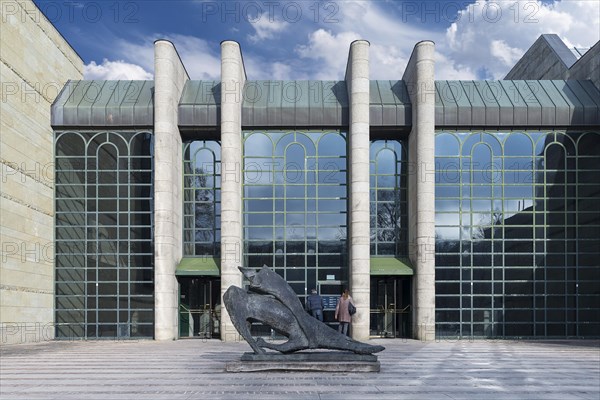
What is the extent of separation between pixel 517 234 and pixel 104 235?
61.5ft

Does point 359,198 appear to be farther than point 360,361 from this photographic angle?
Yes

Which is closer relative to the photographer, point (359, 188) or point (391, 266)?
point (359, 188)

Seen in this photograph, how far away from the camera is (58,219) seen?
2641 cm

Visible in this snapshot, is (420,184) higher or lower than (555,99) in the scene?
lower

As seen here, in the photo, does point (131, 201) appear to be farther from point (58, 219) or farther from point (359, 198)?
point (359, 198)

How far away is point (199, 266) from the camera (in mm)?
25969

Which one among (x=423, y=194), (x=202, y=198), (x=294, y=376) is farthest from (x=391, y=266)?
(x=294, y=376)

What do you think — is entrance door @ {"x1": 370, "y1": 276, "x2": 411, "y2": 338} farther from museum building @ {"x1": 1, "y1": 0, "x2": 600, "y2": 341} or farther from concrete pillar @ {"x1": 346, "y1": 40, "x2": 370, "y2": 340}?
concrete pillar @ {"x1": 346, "y1": 40, "x2": 370, "y2": 340}

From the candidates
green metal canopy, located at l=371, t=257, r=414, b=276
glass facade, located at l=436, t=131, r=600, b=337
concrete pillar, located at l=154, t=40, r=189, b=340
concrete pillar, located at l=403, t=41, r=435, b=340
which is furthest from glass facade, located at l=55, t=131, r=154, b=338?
glass facade, located at l=436, t=131, r=600, b=337

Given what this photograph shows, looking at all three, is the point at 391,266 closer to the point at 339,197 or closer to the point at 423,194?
the point at 423,194

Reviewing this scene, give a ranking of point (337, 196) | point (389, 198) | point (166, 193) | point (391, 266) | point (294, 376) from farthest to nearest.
A: point (389, 198) < point (337, 196) < point (391, 266) < point (166, 193) < point (294, 376)

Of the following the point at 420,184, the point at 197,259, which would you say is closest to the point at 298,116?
the point at 420,184

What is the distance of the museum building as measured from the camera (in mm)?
25641

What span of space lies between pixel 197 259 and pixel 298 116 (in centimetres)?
800
